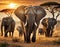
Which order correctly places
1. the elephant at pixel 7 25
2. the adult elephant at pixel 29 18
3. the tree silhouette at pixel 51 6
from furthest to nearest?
the tree silhouette at pixel 51 6, the elephant at pixel 7 25, the adult elephant at pixel 29 18

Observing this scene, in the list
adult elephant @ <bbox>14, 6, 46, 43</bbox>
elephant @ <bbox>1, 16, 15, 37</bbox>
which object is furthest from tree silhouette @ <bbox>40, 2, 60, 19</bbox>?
adult elephant @ <bbox>14, 6, 46, 43</bbox>

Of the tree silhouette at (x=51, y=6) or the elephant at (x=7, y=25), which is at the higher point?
the tree silhouette at (x=51, y=6)

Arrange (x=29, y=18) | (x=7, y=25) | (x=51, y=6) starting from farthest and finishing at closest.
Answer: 1. (x=51, y=6)
2. (x=7, y=25)
3. (x=29, y=18)

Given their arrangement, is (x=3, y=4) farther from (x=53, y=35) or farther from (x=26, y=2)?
(x=53, y=35)

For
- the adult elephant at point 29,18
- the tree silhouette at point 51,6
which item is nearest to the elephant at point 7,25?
the adult elephant at point 29,18

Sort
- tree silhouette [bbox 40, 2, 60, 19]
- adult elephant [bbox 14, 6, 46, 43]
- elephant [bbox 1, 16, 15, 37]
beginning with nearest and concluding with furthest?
adult elephant [bbox 14, 6, 46, 43], elephant [bbox 1, 16, 15, 37], tree silhouette [bbox 40, 2, 60, 19]

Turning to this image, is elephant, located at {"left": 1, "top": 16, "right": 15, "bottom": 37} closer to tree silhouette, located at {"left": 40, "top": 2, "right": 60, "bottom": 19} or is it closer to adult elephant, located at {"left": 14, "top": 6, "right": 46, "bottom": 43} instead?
adult elephant, located at {"left": 14, "top": 6, "right": 46, "bottom": 43}

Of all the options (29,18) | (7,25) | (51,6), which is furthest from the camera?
(51,6)

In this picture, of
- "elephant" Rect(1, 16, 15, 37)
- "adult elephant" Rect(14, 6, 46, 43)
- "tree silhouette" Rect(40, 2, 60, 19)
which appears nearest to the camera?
"adult elephant" Rect(14, 6, 46, 43)

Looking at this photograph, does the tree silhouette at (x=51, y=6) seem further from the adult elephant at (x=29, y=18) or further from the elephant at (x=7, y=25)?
the adult elephant at (x=29, y=18)

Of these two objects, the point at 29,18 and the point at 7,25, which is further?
the point at 7,25

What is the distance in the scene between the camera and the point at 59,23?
12.2m

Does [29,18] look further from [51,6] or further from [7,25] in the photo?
[51,6]

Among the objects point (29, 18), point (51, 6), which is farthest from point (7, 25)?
point (51, 6)
